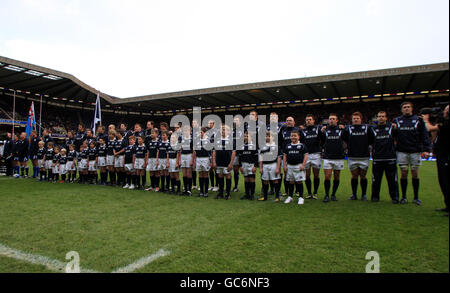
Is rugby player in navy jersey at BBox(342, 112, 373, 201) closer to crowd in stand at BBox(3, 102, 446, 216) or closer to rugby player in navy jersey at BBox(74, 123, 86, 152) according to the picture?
crowd in stand at BBox(3, 102, 446, 216)

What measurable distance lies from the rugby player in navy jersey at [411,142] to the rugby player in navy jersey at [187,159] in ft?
16.8

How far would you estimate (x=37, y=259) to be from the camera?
3018 millimetres

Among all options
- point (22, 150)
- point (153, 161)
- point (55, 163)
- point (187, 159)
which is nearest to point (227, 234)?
point (187, 159)

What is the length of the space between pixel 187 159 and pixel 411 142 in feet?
17.7

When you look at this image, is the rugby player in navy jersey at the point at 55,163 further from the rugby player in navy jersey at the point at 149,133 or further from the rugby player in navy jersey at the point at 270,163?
→ the rugby player in navy jersey at the point at 270,163

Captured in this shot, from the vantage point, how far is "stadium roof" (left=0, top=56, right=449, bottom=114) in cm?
2181

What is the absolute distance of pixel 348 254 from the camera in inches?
118

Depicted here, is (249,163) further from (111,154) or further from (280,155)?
(111,154)

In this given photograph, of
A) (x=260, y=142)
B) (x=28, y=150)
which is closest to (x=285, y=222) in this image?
(x=260, y=142)

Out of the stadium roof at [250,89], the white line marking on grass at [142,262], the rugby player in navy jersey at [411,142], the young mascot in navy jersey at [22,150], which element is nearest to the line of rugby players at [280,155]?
the rugby player in navy jersey at [411,142]

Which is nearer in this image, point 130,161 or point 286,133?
point 286,133

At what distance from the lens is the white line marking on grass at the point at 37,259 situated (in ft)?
9.20
